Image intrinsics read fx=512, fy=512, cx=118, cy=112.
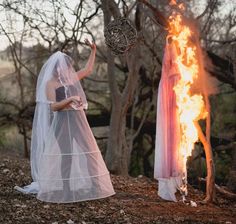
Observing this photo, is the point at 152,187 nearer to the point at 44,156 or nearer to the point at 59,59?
the point at 44,156

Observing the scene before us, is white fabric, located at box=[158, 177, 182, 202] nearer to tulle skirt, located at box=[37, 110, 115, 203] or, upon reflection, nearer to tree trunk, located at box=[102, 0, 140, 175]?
tulle skirt, located at box=[37, 110, 115, 203]

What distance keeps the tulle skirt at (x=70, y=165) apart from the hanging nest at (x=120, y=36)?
3.51 ft

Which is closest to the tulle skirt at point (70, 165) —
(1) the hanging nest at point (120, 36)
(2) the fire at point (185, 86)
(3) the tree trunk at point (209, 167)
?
(1) the hanging nest at point (120, 36)

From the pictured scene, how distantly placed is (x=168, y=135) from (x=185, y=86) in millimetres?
730

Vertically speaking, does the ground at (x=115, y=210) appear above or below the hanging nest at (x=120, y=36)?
below

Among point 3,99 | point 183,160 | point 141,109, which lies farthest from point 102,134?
point 183,160

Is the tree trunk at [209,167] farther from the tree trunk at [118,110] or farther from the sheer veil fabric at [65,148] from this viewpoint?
the tree trunk at [118,110]

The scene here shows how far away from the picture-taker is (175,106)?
23.7ft

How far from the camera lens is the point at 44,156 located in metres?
6.80

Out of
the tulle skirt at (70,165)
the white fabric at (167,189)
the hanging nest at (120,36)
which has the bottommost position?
the white fabric at (167,189)

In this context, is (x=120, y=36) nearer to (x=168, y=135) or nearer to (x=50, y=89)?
(x=50, y=89)

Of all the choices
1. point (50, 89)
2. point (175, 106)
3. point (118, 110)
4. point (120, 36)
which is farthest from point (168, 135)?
point (118, 110)

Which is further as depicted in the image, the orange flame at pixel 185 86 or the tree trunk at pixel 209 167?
the tree trunk at pixel 209 167

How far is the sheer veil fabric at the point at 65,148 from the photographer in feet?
22.0
